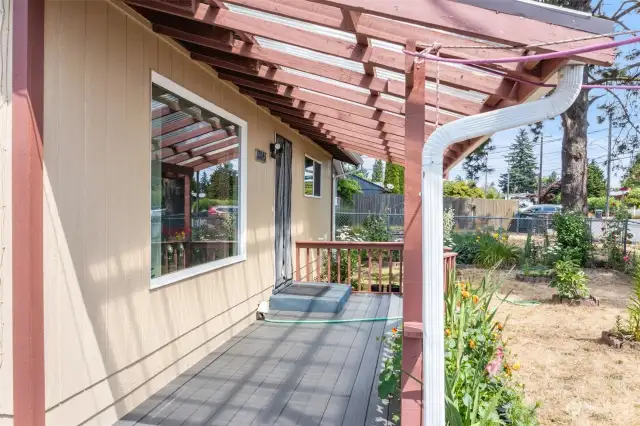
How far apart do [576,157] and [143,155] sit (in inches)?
479

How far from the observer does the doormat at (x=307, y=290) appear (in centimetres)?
584

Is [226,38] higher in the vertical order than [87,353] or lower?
higher

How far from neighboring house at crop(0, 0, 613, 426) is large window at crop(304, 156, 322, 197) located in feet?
11.9

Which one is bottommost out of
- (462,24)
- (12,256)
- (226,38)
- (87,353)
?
(87,353)

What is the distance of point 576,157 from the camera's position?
12.2m

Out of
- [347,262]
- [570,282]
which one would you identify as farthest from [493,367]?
[570,282]

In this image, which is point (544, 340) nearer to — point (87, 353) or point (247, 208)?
point (247, 208)

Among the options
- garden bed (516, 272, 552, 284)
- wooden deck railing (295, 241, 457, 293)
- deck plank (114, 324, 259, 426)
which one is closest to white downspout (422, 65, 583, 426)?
deck plank (114, 324, 259, 426)

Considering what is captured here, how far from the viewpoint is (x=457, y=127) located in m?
1.96

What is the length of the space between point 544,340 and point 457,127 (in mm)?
4685

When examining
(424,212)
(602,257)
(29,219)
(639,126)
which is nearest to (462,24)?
(424,212)

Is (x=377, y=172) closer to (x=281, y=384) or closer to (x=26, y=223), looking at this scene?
(x=281, y=384)

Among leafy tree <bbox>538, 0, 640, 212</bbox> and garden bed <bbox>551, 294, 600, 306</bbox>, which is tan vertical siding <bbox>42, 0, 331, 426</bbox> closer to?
garden bed <bbox>551, 294, 600, 306</bbox>

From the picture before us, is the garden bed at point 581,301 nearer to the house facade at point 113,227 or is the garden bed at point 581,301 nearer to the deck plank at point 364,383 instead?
the deck plank at point 364,383
